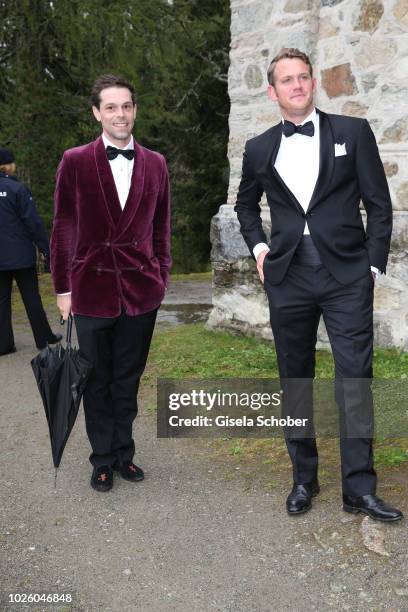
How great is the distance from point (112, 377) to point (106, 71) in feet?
25.4

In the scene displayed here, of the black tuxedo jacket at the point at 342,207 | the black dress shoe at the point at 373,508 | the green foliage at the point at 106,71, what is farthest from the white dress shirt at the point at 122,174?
the green foliage at the point at 106,71

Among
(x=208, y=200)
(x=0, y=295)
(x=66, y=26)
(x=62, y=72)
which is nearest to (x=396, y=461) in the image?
(x=0, y=295)

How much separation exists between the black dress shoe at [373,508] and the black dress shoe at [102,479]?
48.8 inches

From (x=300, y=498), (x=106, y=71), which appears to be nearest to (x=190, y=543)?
(x=300, y=498)

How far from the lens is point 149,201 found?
378 centimetres

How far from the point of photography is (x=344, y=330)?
10.9 feet

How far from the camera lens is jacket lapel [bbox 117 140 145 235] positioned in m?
3.69

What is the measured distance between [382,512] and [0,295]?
15.9ft

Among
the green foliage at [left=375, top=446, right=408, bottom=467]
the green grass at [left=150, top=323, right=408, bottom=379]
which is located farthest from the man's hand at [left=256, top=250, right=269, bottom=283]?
the green grass at [left=150, top=323, right=408, bottom=379]

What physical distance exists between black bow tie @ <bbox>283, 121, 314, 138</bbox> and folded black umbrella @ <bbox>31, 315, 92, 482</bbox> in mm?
1471

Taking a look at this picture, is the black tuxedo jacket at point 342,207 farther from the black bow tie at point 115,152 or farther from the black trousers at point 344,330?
the black bow tie at point 115,152

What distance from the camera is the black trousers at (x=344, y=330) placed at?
3320mm

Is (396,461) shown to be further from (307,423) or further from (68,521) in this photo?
(68,521)

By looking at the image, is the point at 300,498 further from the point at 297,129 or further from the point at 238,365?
the point at 238,365
